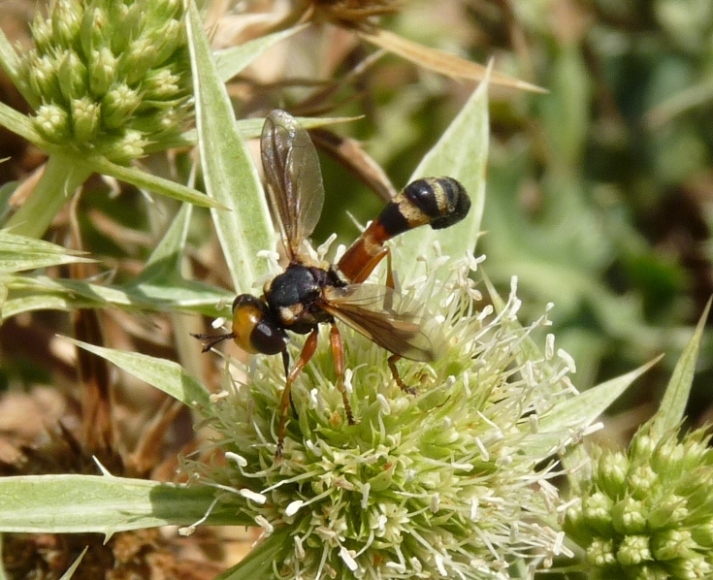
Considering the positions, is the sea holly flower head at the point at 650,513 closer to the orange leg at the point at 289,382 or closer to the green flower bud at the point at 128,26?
the orange leg at the point at 289,382

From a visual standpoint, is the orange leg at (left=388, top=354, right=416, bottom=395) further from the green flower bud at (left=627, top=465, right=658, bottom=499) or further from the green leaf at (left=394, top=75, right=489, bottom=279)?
the green flower bud at (left=627, top=465, right=658, bottom=499)

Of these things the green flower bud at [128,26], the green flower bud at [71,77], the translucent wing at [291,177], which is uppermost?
the green flower bud at [128,26]

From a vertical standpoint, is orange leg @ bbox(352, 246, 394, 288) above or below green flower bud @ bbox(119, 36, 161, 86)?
below

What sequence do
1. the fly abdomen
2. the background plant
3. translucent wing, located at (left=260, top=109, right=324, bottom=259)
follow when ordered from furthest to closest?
1. the background plant
2. translucent wing, located at (left=260, top=109, right=324, bottom=259)
3. the fly abdomen

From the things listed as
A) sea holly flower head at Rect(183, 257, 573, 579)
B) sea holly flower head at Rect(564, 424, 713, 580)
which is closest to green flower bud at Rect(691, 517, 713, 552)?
sea holly flower head at Rect(564, 424, 713, 580)

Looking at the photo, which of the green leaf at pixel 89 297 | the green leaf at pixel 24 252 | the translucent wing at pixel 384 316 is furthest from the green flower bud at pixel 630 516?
the green leaf at pixel 24 252
